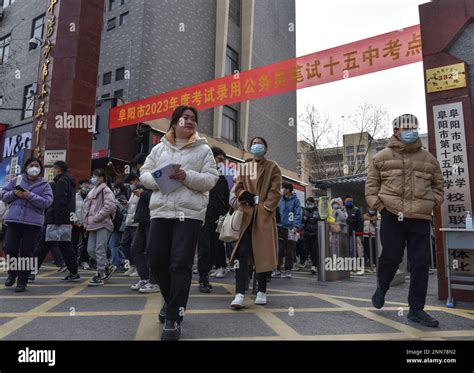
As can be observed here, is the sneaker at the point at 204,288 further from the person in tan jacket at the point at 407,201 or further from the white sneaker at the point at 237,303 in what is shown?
the person in tan jacket at the point at 407,201

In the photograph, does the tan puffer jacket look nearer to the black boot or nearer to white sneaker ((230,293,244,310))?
white sneaker ((230,293,244,310))

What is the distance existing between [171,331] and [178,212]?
870 millimetres

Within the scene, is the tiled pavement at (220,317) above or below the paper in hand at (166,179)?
below

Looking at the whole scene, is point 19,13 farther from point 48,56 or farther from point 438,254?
point 438,254

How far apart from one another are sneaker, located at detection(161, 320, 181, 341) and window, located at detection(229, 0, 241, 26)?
19828 millimetres

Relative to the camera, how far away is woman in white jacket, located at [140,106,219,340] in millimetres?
2984

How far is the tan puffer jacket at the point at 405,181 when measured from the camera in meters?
3.68

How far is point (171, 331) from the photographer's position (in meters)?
2.88

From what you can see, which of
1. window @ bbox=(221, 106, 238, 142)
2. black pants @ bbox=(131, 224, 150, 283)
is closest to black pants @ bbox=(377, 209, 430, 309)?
black pants @ bbox=(131, 224, 150, 283)

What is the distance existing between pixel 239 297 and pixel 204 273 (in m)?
1.33

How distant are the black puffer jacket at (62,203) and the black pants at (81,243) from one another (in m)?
2.25

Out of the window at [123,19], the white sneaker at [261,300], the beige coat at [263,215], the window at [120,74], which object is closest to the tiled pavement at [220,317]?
the white sneaker at [261,300]
